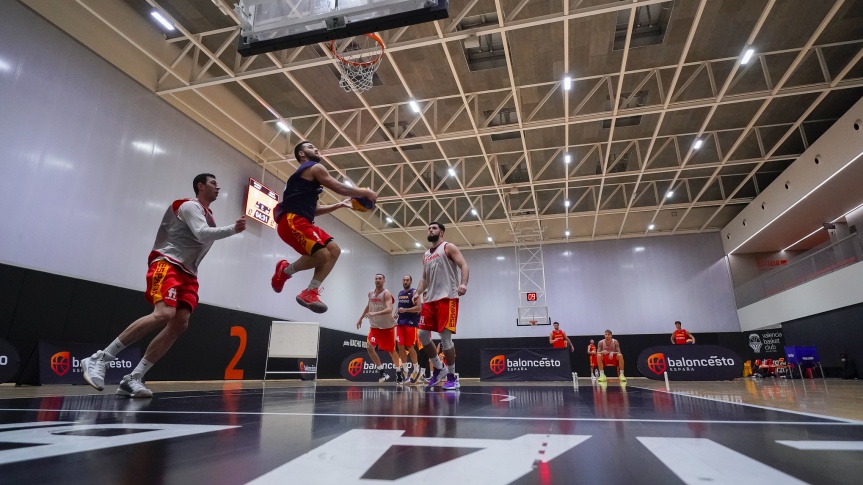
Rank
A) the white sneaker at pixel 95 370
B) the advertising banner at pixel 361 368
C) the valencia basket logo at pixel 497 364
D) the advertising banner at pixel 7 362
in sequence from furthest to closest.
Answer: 1. the advertising banner at pixel 361 368
2. the valencia basket logo at pixel 497 364
3. the advertising banner at pixel 7 362
4. the white sneaker at pixel 95 370

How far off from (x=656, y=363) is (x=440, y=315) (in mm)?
5983

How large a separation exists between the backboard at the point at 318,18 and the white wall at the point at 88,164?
15.8 ft

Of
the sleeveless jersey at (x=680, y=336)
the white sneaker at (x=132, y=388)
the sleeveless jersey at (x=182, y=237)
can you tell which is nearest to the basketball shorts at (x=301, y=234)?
the sleeveless jersey at (x=182, y=237)

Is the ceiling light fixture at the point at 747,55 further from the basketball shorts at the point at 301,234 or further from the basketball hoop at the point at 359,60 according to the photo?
the basketball shorts at the point at 301,234

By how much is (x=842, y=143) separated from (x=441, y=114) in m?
9.76

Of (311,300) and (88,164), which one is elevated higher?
Result: (88,164)

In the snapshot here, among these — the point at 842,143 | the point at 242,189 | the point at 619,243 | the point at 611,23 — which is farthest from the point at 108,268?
the point at 619,243

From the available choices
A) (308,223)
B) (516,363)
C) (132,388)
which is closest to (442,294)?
(308,223)

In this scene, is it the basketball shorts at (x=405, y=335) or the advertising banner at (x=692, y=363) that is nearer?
the basketball shorts at (x=405, y=335)

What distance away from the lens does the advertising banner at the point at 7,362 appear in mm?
4789

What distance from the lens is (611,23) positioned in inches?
333

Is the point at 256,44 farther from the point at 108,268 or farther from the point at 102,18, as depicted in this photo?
the point at 108,268

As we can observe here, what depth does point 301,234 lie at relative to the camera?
310 cm

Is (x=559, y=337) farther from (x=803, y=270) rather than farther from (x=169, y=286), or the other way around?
(x=169, y=286)
